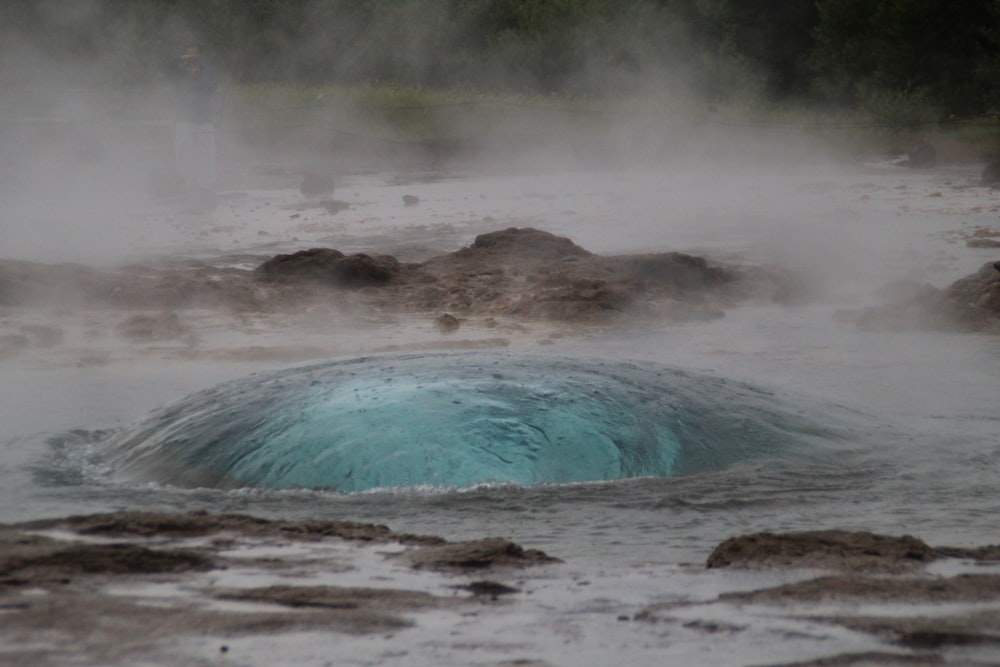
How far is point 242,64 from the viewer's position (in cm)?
2544

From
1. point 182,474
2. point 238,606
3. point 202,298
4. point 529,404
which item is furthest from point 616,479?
point 202,298

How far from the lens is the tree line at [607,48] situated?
24.3 m

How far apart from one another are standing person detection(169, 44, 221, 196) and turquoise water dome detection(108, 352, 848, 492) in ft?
33.7

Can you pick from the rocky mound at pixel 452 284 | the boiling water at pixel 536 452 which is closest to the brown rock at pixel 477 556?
the boiling water at pixel 536 452

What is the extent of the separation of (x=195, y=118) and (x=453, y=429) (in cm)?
1150

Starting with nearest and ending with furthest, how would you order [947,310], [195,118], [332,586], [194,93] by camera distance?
[332,586] < [947,310] < [194,93] < [195,118]

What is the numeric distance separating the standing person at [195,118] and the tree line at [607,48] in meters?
4.67

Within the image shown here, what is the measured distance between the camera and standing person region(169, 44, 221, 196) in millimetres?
14688

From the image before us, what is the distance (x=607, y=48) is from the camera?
94.4 feet

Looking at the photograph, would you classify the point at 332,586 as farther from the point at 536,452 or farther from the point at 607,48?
the point at 607,48

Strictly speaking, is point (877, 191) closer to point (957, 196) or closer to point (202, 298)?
point (957, 196)

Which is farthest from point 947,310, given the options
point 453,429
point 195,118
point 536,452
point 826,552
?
point 195,118

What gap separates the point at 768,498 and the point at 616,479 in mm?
444

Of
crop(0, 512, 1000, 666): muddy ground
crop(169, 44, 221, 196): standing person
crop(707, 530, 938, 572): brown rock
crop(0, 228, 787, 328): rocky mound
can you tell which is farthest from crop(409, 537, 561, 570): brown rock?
crop(169, 44, 221, 196): standing person
